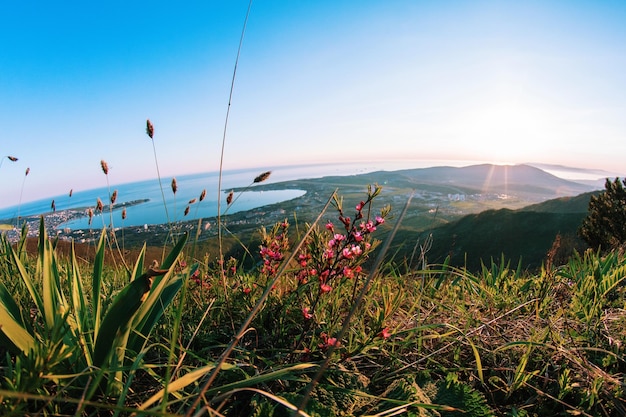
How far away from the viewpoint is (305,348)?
1.54 m

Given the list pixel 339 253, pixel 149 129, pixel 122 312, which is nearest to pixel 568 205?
pixel 339 253

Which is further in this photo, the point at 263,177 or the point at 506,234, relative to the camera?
the point at 506,234

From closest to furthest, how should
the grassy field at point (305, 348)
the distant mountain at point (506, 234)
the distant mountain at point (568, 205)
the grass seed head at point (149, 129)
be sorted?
1. the grassy field at point (305, 348)
2. the grass seed head at point (149, 129)
3. the distant mountain at point (506, 234)
4. the distant mountain at point (568, 205)

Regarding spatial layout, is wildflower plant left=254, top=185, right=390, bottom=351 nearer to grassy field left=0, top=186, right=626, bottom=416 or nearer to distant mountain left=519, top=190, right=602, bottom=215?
grassy field left=0, top=186, right=626, bottom=416

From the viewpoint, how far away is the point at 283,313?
189cm

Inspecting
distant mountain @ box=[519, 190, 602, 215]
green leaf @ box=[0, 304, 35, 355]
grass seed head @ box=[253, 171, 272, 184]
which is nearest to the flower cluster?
grass seed head @ box=[253, 171, 272, 184]

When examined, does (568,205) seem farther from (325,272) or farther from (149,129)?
(149,129)

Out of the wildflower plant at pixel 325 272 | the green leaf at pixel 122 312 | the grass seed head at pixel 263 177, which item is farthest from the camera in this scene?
the grass seed head at pixel 263 177

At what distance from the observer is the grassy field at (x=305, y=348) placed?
1171 millimetres

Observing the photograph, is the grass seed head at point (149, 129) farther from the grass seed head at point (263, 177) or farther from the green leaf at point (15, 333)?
the green leaf at point (15, 333)

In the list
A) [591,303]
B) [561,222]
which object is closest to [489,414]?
[591,303]

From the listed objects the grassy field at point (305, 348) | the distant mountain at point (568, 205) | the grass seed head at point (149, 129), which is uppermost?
the grass seed head at point (149, 129)

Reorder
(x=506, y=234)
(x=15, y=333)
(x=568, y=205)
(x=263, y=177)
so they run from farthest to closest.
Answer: (x=568, y=205) → (x=506, y=234) → (x=263, y=177) → (x=15, y=333)

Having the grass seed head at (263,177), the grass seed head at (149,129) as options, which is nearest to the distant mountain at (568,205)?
the grass seed head at (263,177)
